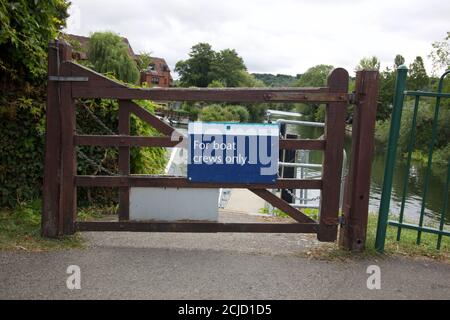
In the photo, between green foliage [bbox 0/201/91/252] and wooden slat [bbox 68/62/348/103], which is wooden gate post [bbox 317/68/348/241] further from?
green foliage [bbox 0/201/91/252]

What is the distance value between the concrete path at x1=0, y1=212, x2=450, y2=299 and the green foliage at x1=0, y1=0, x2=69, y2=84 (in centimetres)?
234

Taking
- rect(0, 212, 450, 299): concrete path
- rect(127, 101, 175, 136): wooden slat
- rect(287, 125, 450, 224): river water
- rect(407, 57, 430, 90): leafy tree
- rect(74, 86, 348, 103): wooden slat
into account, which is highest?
rect(407, 57, 430, 90): leafy tree

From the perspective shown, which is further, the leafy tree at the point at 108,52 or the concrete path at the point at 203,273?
the leafy tree at the point at 108,52

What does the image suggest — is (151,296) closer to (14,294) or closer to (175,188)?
(14,294)

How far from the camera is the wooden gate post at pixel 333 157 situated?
4.55m

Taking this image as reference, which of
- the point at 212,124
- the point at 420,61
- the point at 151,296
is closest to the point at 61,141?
the point at 212,124

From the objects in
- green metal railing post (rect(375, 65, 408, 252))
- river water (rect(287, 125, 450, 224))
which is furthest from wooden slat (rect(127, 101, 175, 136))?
river water (rect(287, 125, 450, 224))

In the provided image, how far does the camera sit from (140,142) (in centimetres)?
461

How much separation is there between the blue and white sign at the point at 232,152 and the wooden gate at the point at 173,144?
10 centimetres

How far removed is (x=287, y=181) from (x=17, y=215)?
10.5 ft

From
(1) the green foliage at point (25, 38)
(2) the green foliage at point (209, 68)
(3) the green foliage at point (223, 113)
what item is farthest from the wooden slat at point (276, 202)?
(2) the green foliage at point (209, 68)

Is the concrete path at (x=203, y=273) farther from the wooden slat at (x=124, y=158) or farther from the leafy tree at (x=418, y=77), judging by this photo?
the leafy tree at (x=418, y=77)

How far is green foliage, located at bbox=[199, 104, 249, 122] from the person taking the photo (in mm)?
58219

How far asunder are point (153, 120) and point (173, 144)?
0.32 m
